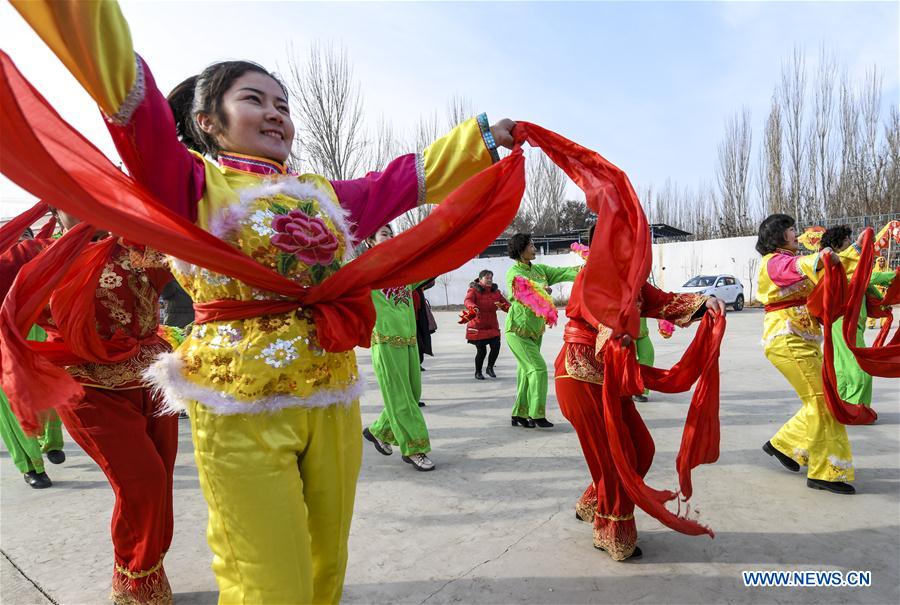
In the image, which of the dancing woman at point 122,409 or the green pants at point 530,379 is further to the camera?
the green pants at point 530,379

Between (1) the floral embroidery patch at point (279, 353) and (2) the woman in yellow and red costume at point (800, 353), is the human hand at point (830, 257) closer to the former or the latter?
(2) the woman in yellow and red costume at point (800, 353)

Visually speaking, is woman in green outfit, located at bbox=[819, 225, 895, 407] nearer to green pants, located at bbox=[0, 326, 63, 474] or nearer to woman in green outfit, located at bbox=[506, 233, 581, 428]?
woman in green outfit, located at bbox=[506, 233, 581, 428]

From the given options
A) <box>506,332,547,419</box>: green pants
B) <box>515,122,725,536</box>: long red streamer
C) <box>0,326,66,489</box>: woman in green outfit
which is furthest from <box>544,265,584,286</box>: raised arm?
<box>0,326,66,489</box>: woman in green outfit

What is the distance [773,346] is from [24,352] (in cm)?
426

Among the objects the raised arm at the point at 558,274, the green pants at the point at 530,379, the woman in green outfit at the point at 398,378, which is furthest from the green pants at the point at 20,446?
the raised arm at the point at 558,274

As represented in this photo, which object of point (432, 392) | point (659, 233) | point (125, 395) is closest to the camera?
point (125, 395)

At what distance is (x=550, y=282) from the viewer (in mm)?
6023

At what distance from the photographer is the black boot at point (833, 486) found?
11.9 ft

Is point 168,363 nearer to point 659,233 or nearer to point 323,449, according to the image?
point 323,449

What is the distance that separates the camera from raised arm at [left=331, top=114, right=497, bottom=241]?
2.01m

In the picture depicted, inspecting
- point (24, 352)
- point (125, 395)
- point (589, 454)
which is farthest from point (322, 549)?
point (589, 454)

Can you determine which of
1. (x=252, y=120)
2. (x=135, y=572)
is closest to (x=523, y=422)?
(x=135, y=572)

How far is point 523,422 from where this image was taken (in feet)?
18.3

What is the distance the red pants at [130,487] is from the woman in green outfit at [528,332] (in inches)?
139
